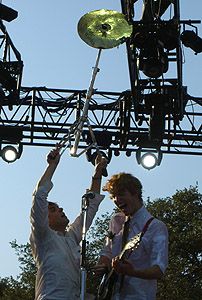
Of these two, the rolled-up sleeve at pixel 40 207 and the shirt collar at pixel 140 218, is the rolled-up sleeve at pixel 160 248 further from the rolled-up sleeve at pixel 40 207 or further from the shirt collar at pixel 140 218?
the rolled-up sleeve at pixel 40 207

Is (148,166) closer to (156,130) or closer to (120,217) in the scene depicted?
(156,130)

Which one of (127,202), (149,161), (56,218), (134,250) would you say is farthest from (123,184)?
(149,161)

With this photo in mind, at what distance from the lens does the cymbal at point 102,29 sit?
17.2 feet

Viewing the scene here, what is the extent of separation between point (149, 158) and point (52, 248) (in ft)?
21.1

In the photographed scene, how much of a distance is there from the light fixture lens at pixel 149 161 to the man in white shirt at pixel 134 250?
20.9 ft

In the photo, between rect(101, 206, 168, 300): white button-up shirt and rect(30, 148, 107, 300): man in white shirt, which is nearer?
rect(101, 206, 168, 300): white button-up shirt

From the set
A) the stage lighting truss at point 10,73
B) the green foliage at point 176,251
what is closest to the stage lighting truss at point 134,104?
the stage lighting truss at point 10,73

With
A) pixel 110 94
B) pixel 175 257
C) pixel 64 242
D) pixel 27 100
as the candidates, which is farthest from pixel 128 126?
pixel 175 257

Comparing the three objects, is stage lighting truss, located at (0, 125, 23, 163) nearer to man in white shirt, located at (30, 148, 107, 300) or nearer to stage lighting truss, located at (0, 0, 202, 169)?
stage lighting truss, located at (0, 0, 202, 169)

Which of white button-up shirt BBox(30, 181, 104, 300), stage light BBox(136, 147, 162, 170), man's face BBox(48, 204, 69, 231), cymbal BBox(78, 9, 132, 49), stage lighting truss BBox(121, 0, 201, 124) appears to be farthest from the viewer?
stage light BBox(136, 147, 162, 170)

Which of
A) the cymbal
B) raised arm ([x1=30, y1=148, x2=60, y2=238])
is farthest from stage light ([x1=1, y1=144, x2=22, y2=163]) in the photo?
raised arm ([x1=30, y1=148, x2=60, y2=238])

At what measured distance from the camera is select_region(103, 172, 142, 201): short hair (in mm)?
4590

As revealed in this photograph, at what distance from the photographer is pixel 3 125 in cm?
1138

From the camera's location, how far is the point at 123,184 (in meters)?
4.59
